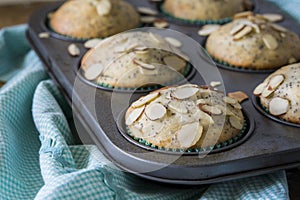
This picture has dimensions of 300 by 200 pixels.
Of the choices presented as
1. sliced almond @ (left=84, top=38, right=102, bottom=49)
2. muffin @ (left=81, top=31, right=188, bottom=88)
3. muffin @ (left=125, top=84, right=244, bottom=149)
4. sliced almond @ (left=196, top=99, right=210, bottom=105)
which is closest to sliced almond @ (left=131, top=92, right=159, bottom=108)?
muffin @ (left=125, top=84, right=244, bottom=149)

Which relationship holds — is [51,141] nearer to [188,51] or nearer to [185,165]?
[185,165]

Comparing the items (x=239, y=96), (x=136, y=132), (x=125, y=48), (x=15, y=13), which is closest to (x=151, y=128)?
(x=136, y=132)

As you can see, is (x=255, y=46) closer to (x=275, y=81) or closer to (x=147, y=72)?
(x=275, y=81)

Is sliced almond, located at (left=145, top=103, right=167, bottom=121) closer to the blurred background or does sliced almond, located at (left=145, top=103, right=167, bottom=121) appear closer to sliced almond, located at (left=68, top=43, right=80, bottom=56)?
sliced almond, located at (left=68, top=43, right=80, bottom=56)

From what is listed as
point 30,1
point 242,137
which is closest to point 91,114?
→ point 242,137

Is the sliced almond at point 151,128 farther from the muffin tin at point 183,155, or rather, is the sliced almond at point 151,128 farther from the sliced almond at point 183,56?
the sliced almond at point 183,56

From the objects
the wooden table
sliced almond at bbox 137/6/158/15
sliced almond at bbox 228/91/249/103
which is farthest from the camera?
the wooden table
